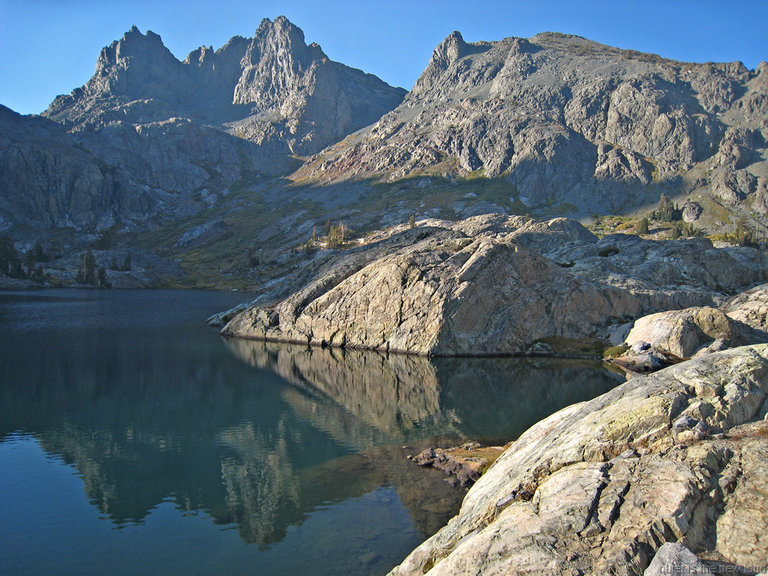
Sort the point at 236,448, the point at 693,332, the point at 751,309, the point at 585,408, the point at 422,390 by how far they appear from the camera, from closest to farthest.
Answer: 1. the point at 585,408
2. the point at 236,448
3. the point at 422,390
4. the point at 693,332
5. the point at 751,309

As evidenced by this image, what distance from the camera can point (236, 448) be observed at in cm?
3694

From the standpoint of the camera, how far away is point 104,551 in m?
23.3

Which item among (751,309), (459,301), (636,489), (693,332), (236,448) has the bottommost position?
(236,448)

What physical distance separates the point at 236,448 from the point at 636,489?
2888 cm

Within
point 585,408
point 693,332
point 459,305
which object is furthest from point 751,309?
point 585,408

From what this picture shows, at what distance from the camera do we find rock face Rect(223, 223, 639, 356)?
76.5 metres

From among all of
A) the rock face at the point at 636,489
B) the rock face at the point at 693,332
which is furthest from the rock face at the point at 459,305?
the rock face at the point at 636,489

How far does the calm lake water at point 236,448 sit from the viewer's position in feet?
77.6

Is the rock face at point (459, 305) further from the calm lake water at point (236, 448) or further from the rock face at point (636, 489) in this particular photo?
the rock face at point (636, 489)

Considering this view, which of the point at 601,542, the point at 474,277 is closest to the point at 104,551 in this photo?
the point at 601,542

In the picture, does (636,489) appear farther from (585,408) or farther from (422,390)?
(422,390)

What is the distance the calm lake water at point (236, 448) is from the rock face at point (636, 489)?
7491 millimetres

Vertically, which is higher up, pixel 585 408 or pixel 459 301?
pixel 459 301

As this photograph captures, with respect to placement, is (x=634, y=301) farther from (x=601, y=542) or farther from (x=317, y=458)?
(x=601, y=542)
